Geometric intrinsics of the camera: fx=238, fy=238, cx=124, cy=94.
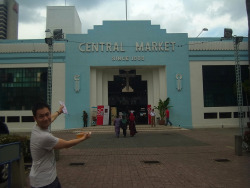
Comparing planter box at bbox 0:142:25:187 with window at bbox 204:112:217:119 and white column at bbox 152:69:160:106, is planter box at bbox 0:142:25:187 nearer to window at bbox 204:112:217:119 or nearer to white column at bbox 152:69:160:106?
white column at bbox 152:69:160:106

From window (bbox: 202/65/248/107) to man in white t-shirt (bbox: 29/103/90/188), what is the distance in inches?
859

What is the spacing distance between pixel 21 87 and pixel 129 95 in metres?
10.6

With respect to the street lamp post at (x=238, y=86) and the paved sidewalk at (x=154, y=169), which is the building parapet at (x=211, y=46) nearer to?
the street lamp post at (x=238, y=86)

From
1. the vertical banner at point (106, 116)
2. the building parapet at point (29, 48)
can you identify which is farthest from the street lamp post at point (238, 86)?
the building parapet at point (29, 48)

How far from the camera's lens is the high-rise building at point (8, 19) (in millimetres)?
84562

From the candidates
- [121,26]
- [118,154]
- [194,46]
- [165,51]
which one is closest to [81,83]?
[121,26]

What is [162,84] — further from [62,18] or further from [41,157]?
[41,157]

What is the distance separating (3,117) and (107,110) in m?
9.80

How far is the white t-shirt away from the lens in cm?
274

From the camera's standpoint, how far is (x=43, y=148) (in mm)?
2768

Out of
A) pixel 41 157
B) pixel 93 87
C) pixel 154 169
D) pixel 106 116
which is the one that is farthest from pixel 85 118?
pixel 41 157

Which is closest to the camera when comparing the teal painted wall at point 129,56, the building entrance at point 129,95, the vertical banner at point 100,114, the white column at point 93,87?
the vertical banner at point 100,114

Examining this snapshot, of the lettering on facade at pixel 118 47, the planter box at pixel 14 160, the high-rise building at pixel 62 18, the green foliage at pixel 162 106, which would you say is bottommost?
the planter box at pixel 14 160

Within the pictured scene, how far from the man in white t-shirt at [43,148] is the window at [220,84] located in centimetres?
2182
